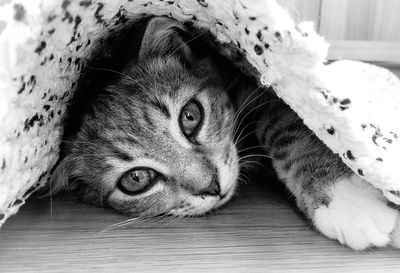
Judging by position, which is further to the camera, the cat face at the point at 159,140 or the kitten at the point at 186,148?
the cat face at the point at 159,140

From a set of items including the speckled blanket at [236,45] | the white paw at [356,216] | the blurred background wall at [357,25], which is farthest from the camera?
the blurred background wall at [357,25]

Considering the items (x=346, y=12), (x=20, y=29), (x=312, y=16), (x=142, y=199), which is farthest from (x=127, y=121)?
(x=346, y=12)

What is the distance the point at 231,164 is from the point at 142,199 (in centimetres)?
24

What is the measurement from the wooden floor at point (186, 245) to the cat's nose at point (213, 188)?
55mm

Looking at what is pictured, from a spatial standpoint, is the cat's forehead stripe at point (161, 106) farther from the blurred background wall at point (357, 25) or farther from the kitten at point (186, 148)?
the blurred background wall at point (357, 25)

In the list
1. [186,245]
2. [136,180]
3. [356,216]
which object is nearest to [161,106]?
[136,180]

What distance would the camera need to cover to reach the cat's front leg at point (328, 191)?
82 cm

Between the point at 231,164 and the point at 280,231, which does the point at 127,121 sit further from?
the point at 280,231

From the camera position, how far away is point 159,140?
1033mm

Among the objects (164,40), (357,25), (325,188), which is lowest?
(357,25)

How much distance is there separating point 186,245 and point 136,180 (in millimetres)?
273

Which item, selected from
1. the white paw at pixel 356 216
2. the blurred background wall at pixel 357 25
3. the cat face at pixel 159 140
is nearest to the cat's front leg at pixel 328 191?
the white paw at pixel 356 216

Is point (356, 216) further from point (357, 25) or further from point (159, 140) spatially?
point (357, 25)

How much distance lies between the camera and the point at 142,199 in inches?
42.6
